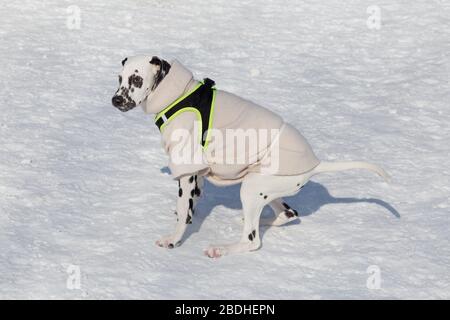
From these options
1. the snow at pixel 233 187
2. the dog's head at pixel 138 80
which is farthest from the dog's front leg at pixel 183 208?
the dog's head at pixel 138 80

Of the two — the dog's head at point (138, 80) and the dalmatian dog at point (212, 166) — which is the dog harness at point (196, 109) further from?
the dog's head at point (138, 80)

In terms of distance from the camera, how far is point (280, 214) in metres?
7.19

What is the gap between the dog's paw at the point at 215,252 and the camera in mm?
6680

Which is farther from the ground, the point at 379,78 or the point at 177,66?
the point at 379,78

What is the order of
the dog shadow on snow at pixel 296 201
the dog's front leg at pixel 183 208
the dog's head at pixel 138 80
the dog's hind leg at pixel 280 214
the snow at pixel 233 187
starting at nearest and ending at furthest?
the snow at pixel 233 187 → the dog's head at pixel 138 80 → the dog's front leg at pixel 183 208 → the dog's hind leg at pixel 280 214 → the dog shadow on snow at pixel 296 201

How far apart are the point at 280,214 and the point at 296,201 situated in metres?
0.70

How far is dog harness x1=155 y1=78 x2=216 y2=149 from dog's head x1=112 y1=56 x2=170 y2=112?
0.23m

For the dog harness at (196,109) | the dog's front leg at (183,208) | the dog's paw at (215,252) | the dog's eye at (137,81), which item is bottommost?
the dog's paw at (215,252)

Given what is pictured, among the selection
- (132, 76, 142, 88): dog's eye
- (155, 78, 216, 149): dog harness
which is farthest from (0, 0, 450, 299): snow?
(132, 76, 142, 88): dog's eye

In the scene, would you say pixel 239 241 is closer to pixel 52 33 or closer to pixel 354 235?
pixel 354 235

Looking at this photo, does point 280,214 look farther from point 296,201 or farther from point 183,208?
point 183,208

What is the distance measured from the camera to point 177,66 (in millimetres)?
6734

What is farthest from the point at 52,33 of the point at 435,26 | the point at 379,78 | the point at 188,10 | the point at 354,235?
the point at 354,235

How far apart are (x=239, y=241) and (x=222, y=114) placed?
3.71 ft
